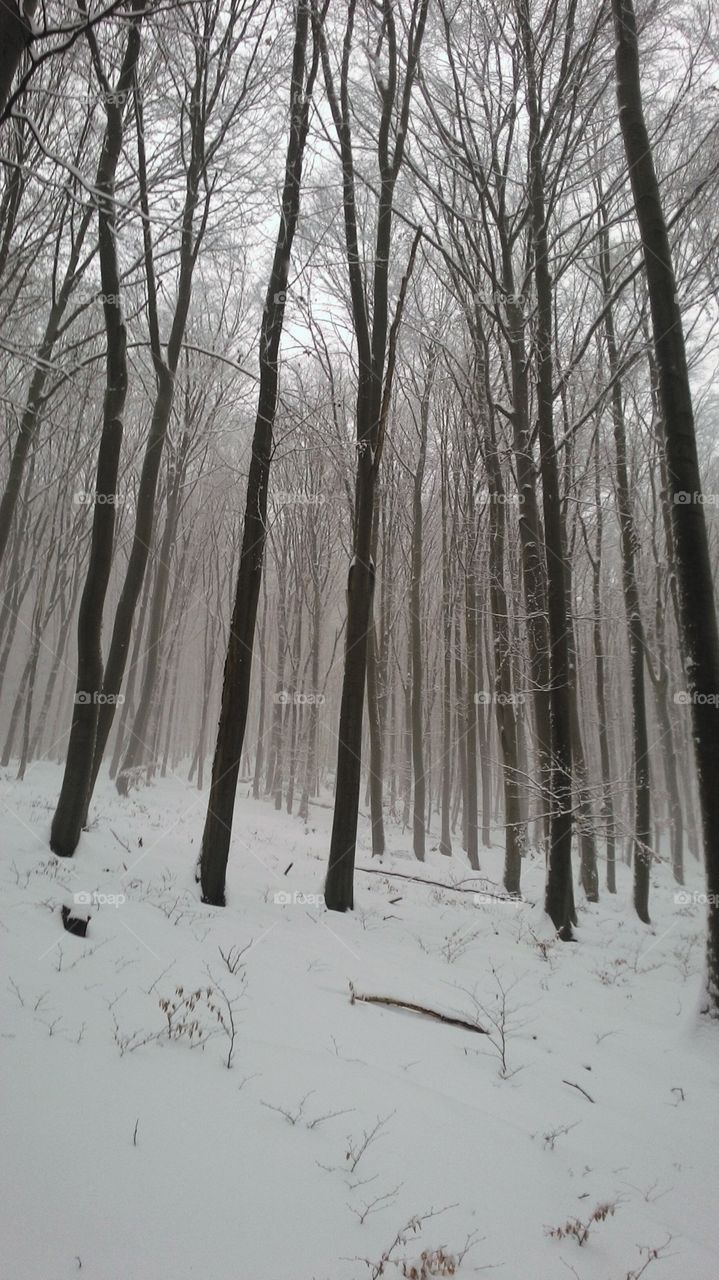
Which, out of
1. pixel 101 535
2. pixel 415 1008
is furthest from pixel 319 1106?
pixel 101 535

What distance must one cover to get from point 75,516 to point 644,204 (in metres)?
15.9

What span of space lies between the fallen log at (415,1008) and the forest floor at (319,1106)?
0.15ft

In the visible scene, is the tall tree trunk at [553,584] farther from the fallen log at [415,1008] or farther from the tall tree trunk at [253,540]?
the tall tree trunk at [253,540]

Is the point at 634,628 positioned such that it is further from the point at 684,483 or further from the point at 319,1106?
the point at 319,1106

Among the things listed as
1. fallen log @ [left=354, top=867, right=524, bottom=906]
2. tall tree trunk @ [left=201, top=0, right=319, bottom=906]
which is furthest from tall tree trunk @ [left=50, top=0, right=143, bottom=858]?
fallen log @ [left=354, top=867, right=524, bottom=906]

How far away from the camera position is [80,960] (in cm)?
342

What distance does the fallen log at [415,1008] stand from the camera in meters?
3.80

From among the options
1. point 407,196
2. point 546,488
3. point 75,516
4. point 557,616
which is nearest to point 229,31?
point 407,196

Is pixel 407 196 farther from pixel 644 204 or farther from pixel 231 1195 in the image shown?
pixel 231 1195

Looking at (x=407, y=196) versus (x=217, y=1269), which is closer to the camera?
(x=217, y=1269)

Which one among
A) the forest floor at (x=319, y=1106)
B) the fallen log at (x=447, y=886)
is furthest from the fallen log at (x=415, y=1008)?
the fallen log at (x=447, y=886)

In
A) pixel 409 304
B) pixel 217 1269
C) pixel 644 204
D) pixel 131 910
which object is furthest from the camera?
pixel 409 304

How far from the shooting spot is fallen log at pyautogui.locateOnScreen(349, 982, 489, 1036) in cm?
380

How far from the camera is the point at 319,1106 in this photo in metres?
2.59
